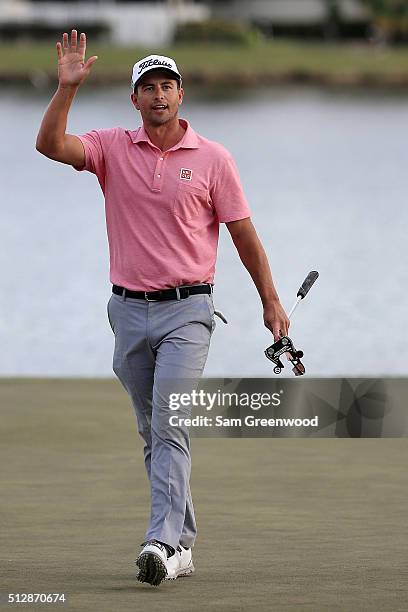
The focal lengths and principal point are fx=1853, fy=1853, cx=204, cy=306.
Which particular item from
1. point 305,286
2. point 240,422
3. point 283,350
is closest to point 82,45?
point 305,286

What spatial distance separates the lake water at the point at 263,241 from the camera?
1827 cm

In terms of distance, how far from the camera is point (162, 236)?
6594 millimetres

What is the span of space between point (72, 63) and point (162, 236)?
2.28 feet

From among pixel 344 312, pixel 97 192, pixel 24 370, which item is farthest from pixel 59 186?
pixel 24 370

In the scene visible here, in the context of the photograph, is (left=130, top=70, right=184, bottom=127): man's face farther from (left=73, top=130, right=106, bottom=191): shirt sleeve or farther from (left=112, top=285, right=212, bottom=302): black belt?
(left=112, top=285, right=212, bottom=302): black belt

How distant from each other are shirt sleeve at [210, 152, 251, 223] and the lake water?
28.3ft

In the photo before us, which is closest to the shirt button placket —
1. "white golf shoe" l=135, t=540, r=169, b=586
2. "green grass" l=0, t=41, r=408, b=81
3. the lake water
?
"white golf shoe" l=135, t=540, r=169, b=586

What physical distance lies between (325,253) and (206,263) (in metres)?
21.7

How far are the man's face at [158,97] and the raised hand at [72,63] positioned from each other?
22 cm

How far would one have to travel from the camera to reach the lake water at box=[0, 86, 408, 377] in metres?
18.3

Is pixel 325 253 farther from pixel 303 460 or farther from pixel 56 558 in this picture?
pixel 56 558

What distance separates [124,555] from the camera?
7.12 metres

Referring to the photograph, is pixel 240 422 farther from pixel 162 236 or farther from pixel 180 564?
pixel 162 236

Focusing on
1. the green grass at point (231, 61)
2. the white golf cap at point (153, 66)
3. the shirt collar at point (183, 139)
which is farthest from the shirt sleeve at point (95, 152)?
the green grass at point (231, 61)
